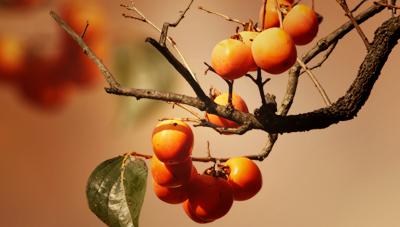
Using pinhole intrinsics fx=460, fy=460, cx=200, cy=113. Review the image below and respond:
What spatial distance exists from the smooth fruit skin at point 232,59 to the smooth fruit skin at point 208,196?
0.13 m

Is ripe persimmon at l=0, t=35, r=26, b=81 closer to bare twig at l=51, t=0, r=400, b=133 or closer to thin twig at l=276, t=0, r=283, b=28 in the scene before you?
bare twig at l=51, t=0, r=400, b=133

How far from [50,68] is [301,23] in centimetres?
51

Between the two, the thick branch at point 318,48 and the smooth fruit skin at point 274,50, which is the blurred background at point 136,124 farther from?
the smooth fruit skin at point 274,50

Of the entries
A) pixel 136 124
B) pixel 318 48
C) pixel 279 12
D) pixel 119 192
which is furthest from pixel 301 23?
pixel 136 124

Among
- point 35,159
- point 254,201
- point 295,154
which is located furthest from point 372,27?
point 35,159

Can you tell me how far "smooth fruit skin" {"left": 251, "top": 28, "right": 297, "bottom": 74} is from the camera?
43 centimetres

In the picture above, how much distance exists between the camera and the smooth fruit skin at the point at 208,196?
518 mm

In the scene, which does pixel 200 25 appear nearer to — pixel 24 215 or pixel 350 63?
pixel 350 63

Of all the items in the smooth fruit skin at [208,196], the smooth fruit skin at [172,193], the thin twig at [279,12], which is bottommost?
the smooth fruit skin at [208,196]

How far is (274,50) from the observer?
0.42 m

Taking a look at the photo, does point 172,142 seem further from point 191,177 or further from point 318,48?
point 318,48

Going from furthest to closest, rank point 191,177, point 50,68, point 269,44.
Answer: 1. point 50,68
2. point 191,177
3. point 269,44

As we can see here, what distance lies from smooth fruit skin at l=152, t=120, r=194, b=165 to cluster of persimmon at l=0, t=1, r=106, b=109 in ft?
1.29

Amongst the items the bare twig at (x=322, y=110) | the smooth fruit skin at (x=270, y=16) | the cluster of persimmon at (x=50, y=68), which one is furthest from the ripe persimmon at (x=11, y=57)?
the smooth fruit skin at (x=270, y=16)
